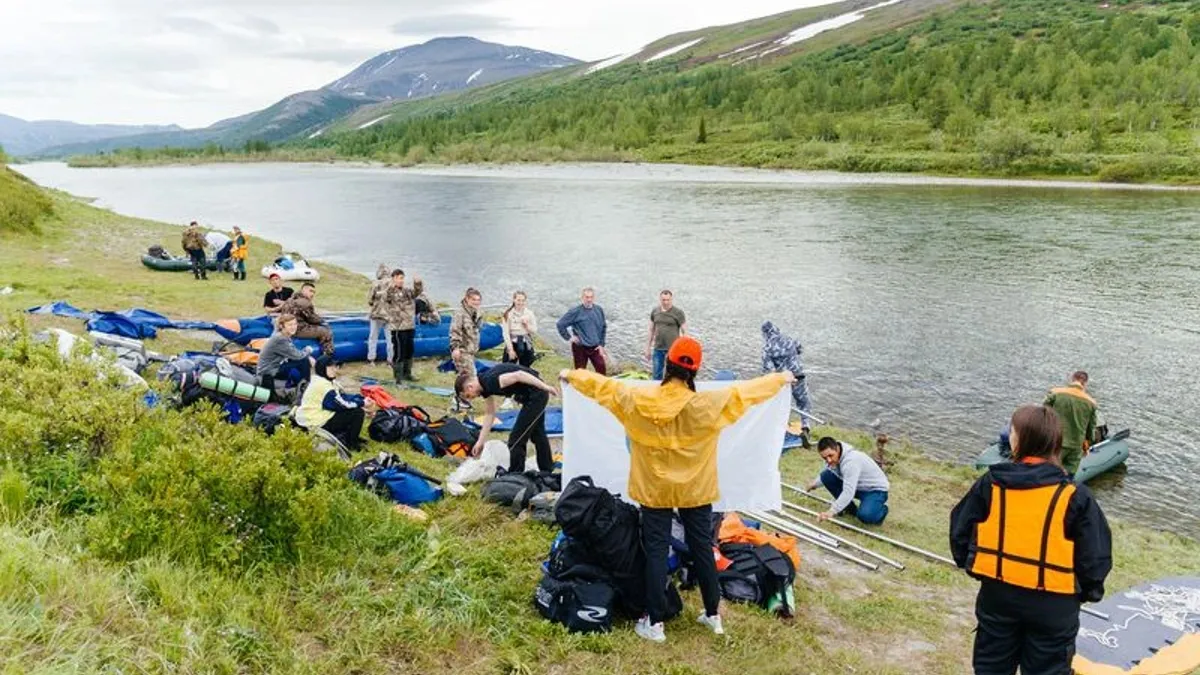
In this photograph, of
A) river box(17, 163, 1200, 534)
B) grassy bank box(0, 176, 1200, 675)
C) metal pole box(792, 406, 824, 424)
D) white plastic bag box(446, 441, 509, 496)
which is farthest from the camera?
river box(17, 163, 1200, 534)

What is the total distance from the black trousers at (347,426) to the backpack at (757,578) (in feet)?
17.4

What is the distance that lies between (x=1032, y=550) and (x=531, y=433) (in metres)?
6.02

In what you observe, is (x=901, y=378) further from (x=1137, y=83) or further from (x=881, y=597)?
(x=1137, y=83)

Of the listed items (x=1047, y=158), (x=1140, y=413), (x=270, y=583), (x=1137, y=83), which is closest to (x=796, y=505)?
(x=270, y=583)

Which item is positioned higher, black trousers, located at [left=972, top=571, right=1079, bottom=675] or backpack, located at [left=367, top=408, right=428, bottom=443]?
black trousers, located at [left=972, top=571, right=1079, bottom=675]

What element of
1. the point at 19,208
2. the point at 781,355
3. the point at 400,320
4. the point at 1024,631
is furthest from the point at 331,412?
the point at 19,208

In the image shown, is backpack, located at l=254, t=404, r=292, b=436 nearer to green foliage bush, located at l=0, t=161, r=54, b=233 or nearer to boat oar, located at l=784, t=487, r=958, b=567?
boat oar, located at l=784, t=487, r=958, b=567

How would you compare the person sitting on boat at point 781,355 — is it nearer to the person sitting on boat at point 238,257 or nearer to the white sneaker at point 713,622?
the white sneaker at point 713,622

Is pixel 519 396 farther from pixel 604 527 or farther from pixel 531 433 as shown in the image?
pixel 604 527

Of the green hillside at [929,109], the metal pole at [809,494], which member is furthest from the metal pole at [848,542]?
the green hillside at [929,109]

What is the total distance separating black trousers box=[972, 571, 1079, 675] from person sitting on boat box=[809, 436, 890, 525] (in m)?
4.90

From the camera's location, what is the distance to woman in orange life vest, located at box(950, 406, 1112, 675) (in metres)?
4.68

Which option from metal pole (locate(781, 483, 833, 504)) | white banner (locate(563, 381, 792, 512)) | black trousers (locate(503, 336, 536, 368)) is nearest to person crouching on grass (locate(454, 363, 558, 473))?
white banner (locate(563, 381, 792, 512))

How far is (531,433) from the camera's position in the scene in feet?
32.0
